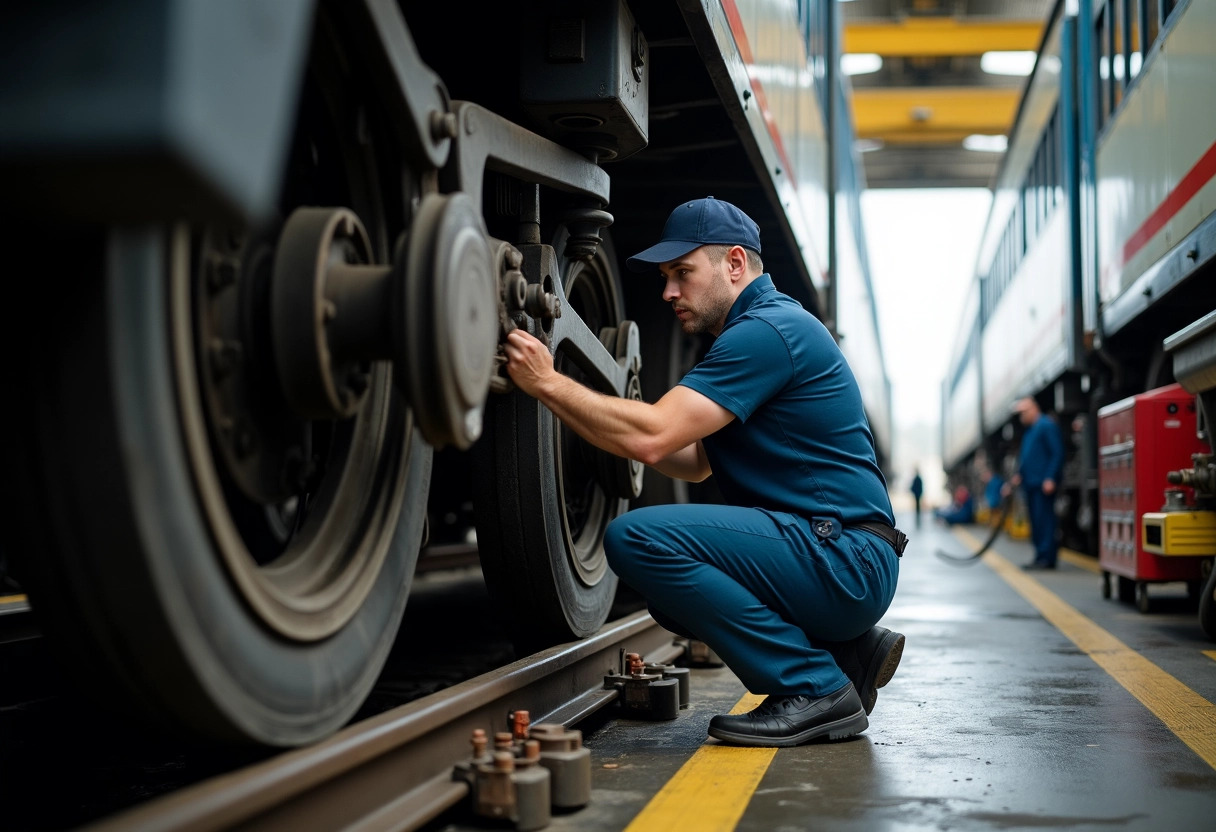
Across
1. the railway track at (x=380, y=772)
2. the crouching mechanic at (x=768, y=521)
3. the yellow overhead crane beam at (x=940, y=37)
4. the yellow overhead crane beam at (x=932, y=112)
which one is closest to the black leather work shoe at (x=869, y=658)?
the crouching mechanic at (x=768, y=521)

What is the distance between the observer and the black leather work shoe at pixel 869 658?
3230mm

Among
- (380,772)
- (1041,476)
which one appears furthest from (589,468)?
(1041,476)

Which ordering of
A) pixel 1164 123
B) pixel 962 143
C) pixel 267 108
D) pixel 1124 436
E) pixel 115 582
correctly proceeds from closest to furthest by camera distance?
pixel 267 108
pixel 115 582
pixel 1164 123
pixel 1124 436
pixel 962 143

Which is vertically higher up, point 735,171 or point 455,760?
point 735,171

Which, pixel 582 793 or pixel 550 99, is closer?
pixel 582 793

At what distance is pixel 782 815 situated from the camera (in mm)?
2328

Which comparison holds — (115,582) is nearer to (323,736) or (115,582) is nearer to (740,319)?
(323,736)

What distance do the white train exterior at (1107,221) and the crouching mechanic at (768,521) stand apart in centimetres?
225

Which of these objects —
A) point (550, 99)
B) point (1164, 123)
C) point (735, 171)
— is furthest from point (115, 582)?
point (1164, 123)

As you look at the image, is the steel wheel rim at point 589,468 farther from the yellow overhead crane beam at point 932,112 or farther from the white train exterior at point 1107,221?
the yellow overhead crane beam at point 932,112

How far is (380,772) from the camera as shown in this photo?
2090mm

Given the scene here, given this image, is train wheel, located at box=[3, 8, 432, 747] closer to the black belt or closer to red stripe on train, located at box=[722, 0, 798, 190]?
the black belt

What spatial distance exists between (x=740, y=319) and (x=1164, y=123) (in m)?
4.58

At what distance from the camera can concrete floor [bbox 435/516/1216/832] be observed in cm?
232
